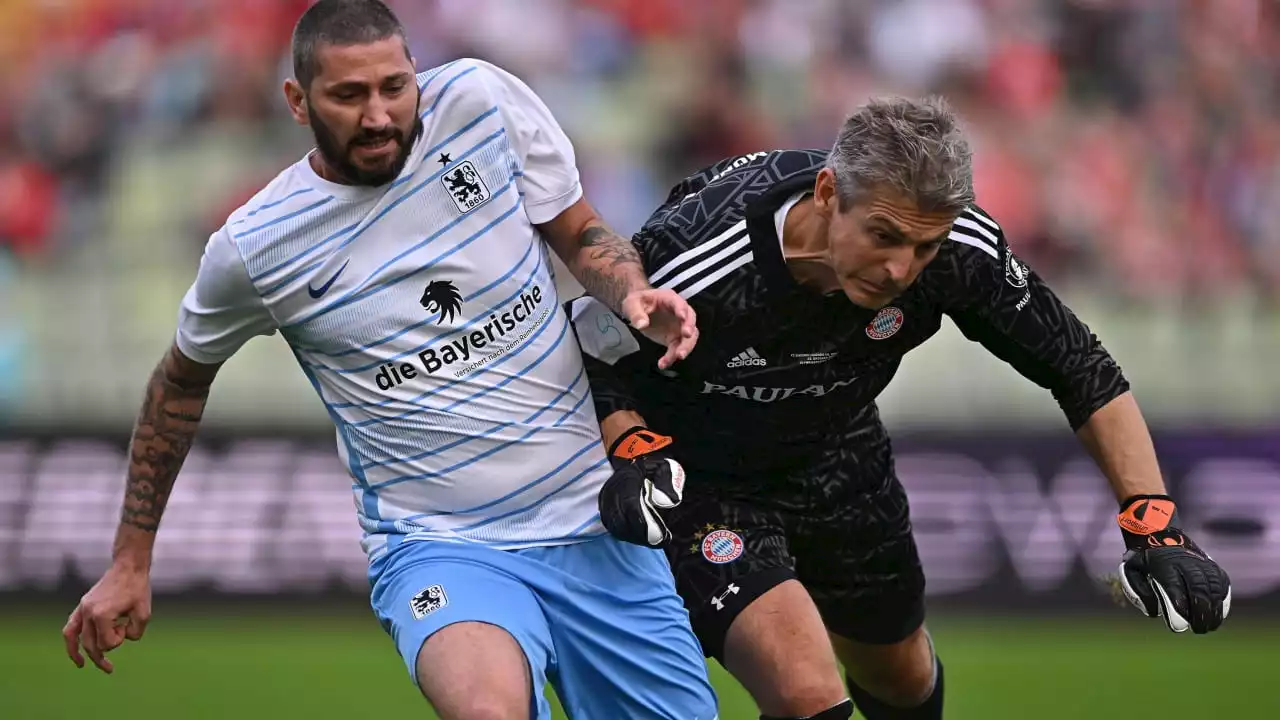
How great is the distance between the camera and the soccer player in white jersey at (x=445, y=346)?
3.99 meters

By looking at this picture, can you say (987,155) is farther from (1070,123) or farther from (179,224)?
(179,224)

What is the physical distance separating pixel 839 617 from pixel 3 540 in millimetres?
5002

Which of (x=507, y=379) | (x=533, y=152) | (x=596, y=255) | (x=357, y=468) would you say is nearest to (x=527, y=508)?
(x=507, y=379)

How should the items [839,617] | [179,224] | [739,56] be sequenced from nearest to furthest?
[839,617], [179,224], [739,56]

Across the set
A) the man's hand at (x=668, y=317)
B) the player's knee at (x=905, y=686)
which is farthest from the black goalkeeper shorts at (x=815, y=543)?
the man's hand at (x=668, y=317)

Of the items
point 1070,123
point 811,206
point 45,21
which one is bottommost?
point 1070,123

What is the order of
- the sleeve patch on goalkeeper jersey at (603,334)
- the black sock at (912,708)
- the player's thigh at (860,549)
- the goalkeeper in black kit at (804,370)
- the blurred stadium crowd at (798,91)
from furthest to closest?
the blurred stadium crowd at (798,91) < the black sock at (912,708) < the player's thigh at (860,549) < the sleeve patch on goalkeeper jersey at (603,334) < the goalkeeper in black kit at (804,370)

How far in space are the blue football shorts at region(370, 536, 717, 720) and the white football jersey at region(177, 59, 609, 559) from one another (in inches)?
2.7

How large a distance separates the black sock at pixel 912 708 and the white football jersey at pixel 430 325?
5.55ft

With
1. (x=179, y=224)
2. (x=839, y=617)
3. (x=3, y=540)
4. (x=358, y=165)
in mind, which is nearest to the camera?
(x=358, y=165)

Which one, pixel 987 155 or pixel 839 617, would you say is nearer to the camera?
pixel 839 617

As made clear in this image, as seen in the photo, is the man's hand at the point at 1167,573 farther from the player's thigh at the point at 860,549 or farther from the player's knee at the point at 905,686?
the player's knee at the point at 905,686

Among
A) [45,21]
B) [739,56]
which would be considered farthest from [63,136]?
[739,56]

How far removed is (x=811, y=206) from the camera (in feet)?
13.9
